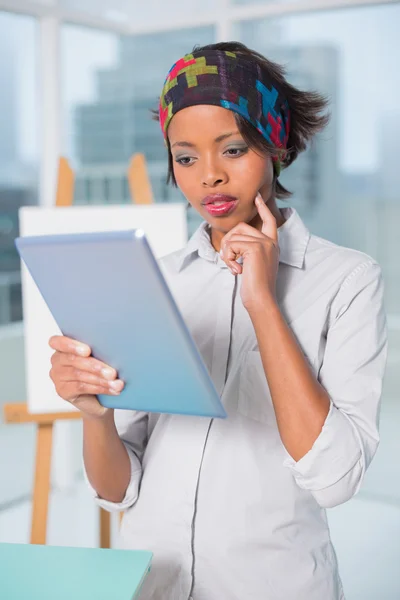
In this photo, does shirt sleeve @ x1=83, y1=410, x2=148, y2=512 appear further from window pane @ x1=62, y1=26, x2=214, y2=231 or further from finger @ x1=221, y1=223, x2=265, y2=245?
window pane @ x1=62, y1=26, x2=214, y2=231

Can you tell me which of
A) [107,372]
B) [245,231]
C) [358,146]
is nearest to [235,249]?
[245,231]

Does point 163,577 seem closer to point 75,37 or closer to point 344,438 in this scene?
point 344,438

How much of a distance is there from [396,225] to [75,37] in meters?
1.89

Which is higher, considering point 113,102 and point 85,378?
point 113,102

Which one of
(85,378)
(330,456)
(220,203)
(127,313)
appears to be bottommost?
(330,456)

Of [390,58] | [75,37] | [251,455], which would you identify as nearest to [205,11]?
[75,37]

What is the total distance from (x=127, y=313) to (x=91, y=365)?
0.45 feet

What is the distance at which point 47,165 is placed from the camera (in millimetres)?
3918

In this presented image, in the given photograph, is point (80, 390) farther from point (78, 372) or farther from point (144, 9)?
point (144, 9)

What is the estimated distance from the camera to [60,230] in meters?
2.34

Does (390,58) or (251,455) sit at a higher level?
(390,58)

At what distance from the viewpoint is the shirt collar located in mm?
1268

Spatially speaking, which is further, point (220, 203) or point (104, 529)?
point (104, 529)

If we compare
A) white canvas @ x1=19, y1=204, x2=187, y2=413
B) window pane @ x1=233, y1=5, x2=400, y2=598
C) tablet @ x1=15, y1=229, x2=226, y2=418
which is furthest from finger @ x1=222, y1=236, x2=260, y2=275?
window pane @ x1=233, y1=5, x2=400, y2=598
